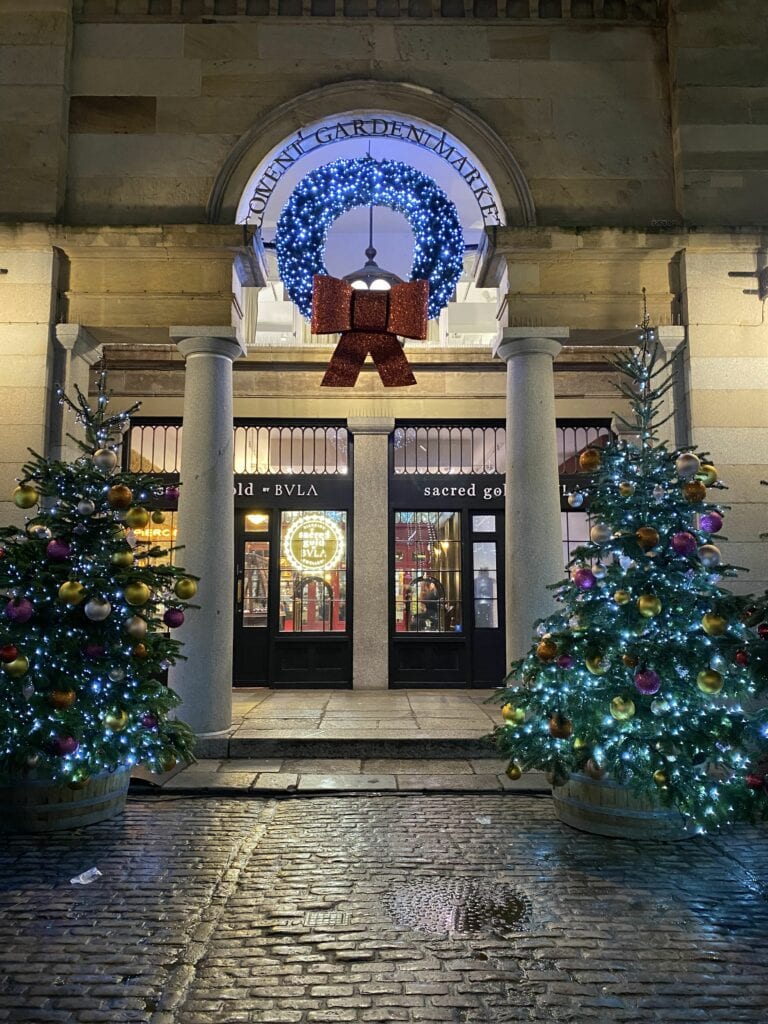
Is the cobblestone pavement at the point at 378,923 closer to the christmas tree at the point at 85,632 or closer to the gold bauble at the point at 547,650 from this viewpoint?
the christmas tree at the point at 85,632

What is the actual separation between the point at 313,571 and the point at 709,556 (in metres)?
7.81

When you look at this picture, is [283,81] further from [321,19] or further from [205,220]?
[205,220]

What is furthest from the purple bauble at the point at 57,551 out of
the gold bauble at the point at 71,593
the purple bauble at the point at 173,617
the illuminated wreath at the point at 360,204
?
the illuminated wreath at the point at 360,204

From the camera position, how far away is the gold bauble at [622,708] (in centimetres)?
486

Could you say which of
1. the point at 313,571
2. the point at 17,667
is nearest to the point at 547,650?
the point at 17,667

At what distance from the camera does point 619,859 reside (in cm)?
477

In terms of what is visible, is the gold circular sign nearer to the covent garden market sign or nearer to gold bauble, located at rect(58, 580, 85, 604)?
the covent garden market sign

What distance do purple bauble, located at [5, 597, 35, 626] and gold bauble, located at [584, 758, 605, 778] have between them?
4265 millimetres

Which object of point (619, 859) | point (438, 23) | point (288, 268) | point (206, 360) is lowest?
point (619, 859)

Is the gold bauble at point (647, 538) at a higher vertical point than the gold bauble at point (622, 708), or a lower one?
higher

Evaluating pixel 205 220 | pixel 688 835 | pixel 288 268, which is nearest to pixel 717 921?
pixel 688 835

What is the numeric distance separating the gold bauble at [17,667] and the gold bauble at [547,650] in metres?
3.68

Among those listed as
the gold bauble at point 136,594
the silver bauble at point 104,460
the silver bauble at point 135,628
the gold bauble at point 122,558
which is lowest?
Result: the silver bauble at point 135,628

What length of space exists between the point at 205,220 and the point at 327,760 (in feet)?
20.9
